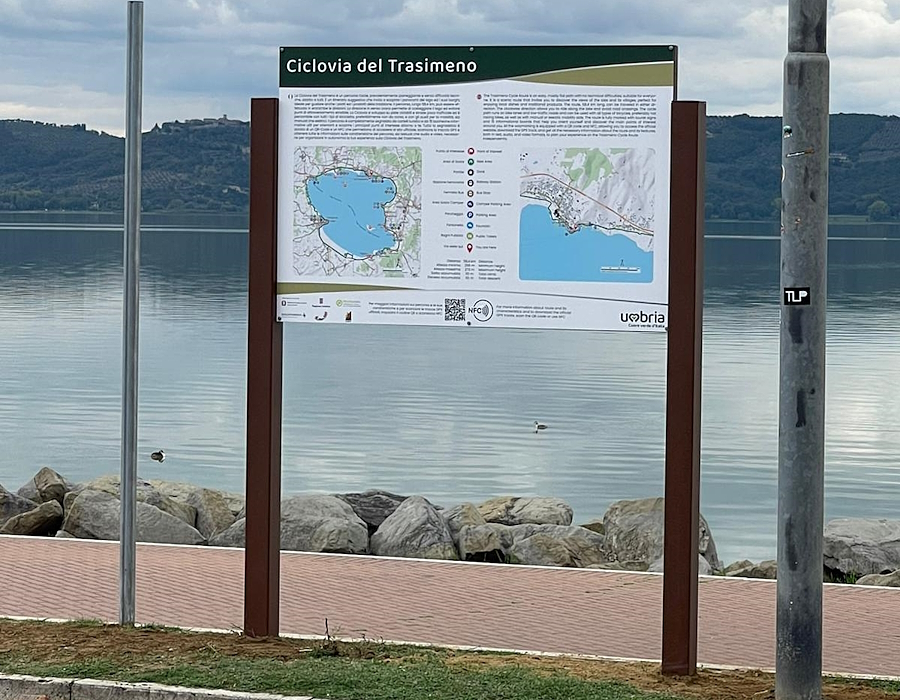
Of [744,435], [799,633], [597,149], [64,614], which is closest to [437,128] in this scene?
[597,149]

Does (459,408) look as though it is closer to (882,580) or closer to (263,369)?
(882,580)

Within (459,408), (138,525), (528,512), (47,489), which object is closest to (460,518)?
(528,512)

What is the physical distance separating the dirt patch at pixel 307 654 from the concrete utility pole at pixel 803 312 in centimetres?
81

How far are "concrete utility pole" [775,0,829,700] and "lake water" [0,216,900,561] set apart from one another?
10206 millimetres

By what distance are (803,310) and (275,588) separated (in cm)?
340

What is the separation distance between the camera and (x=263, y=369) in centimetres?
879

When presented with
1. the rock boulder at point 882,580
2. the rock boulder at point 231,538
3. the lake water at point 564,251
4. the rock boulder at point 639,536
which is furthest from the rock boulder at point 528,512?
the lake water at point 564,251

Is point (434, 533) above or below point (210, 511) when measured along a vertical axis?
above

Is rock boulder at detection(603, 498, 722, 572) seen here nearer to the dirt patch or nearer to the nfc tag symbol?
the dirt patch

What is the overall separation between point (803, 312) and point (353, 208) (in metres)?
2.73

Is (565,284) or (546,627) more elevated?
(565,284)

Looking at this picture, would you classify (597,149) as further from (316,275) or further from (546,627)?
(546,627)

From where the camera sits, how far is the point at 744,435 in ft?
94.7

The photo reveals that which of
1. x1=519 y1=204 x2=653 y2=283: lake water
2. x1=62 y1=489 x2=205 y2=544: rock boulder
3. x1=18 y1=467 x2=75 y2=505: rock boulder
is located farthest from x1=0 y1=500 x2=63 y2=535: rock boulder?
x1=519 y1=204 x2=653 y2=283: lake water
